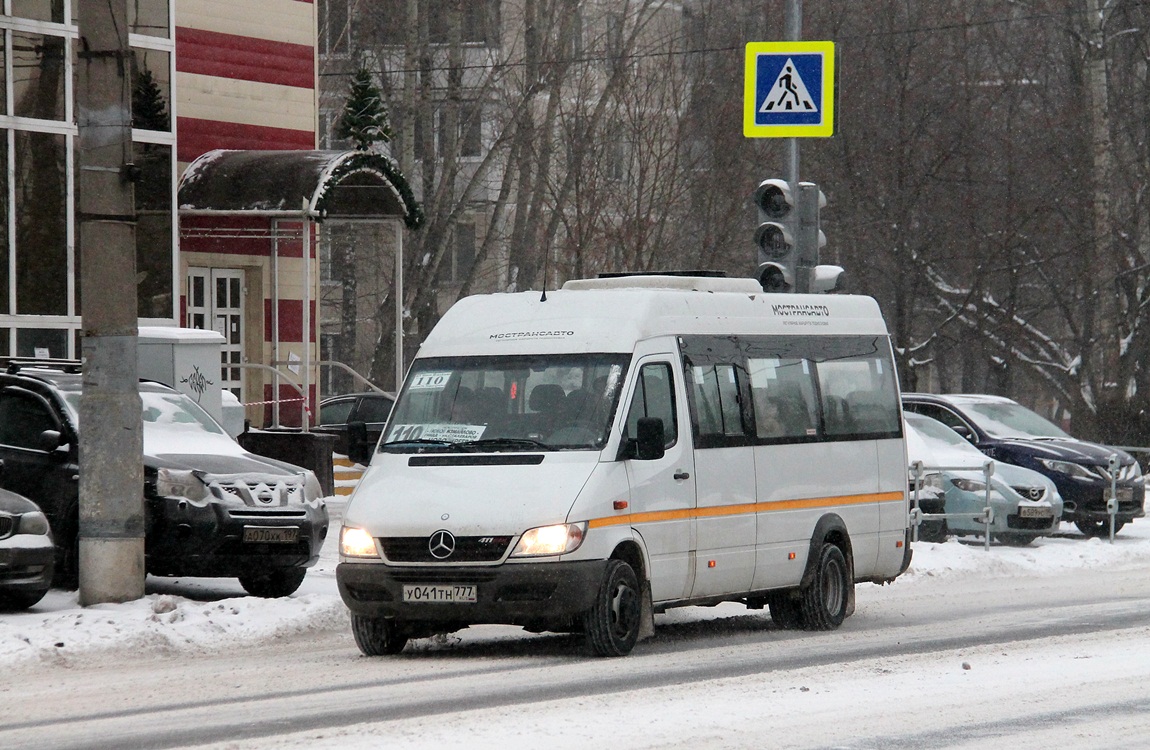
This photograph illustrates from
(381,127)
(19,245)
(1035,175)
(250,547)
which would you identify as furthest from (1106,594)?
(1035,175)

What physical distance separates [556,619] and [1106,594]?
714 centimetres

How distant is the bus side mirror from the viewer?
39.1 ft

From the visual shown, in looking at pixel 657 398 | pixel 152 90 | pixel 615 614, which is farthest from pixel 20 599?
pixel 152 90

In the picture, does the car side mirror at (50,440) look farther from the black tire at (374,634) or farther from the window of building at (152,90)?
the window of building at (152,90)

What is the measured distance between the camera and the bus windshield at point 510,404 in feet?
39.6

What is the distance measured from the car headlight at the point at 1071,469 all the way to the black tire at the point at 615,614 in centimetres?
1244

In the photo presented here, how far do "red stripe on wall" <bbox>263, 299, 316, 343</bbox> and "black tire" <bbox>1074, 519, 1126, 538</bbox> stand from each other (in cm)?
1199

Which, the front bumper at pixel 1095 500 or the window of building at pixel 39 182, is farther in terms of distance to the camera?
the front bumper at pixel 1095 500

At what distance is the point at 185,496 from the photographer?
48.9ft

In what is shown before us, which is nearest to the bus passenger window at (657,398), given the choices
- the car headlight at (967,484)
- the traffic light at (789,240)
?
the traffic light at (789,240)

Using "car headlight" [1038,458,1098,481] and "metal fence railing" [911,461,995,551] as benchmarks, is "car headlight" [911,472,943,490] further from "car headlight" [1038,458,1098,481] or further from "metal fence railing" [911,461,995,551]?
"car headlight" [1038,458,1098,481]

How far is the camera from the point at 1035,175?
131 feet

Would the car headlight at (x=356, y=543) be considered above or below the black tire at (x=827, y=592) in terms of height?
above

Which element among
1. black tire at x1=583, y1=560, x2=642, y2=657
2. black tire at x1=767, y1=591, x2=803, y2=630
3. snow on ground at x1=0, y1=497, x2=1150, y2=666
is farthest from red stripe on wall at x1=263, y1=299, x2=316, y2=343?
black tire at x1=583, y1=560, x2=642, y2=657
